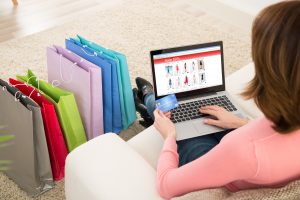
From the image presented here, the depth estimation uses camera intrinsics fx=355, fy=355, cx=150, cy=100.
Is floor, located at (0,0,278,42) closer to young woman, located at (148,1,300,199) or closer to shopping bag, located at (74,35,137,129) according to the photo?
shopping bag, located at (74,35,137,129)

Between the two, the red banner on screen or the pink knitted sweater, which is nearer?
the pink knitted sweater

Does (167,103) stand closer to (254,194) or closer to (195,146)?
(195,146)

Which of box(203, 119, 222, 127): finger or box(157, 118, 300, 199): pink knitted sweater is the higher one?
box(157, 118, 300, 199): pink knitted sweater

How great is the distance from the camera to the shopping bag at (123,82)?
1.72 meters

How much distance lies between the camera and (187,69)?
1.63m

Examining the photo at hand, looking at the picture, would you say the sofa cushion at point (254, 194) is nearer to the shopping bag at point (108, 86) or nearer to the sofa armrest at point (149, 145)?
the sofa armrest at point (149, 145)

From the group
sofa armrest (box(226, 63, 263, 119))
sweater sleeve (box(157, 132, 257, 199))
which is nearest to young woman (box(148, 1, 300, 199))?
sweater sleeve (box(157, 132, 257, 199))

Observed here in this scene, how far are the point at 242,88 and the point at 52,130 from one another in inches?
35.6

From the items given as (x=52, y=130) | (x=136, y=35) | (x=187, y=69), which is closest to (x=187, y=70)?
(x=187, y=69)

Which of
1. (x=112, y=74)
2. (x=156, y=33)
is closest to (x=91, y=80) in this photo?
(x=112, y=74)

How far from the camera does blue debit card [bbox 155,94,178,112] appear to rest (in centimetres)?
150

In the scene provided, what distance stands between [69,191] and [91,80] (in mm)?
548

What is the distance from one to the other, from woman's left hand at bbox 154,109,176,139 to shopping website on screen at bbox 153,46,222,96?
0.79 ft

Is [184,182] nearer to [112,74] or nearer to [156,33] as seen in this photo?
[112,74]
